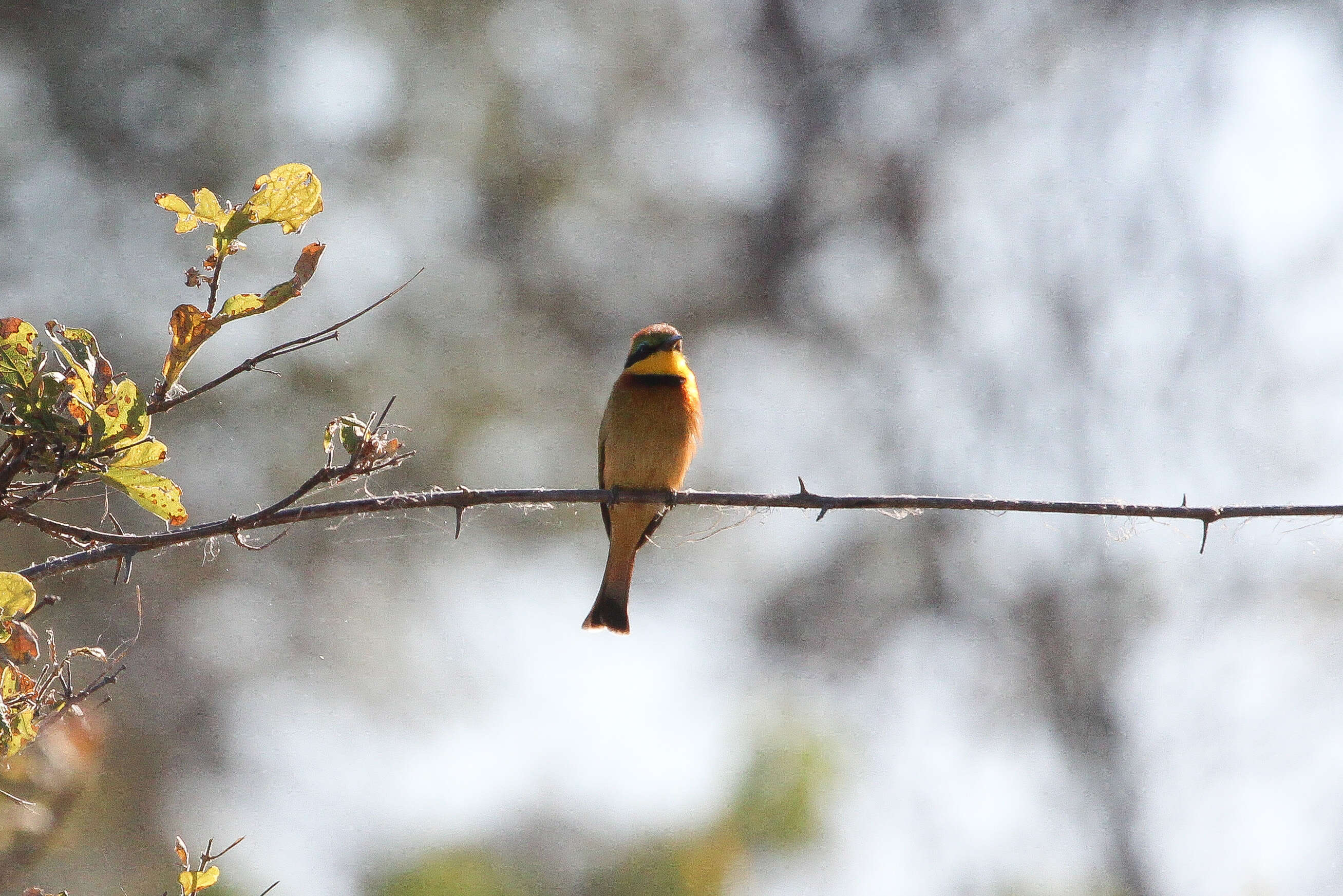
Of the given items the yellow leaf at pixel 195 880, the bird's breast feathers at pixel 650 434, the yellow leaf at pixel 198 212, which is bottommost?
the yellow leaf at pixel 195 880

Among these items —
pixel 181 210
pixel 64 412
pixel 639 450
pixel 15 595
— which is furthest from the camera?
pixel 639 450

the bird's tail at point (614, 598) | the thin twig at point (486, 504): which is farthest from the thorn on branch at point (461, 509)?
the bird's tail at point (614, 598)

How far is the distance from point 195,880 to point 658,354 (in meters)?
2.81

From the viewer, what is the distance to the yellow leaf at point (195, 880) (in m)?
1.25

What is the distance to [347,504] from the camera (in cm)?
138

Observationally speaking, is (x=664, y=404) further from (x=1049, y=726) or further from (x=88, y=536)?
(x=1049, y=726)

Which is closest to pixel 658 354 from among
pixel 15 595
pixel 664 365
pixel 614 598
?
pixel 664 365

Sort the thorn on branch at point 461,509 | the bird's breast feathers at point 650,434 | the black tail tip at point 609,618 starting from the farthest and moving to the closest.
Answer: the black tail tip at point 609,618 < the bird's breast feathers at point 650,434 < the thorn on branch at point 461,509

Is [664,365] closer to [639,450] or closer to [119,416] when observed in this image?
[639,450]

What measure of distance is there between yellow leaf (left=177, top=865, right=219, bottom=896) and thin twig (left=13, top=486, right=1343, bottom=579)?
13.2 inches

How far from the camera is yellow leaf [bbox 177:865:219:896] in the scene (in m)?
1.25

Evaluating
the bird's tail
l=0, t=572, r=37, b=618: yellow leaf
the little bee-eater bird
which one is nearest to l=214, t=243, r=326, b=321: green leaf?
l=0, t=572, r=37, b=618: yellow leaf

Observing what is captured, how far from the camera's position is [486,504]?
1.44 m

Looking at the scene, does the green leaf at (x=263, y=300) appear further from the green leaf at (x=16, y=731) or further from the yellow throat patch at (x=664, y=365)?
the yellow throat patch at (x=664, y=365)
